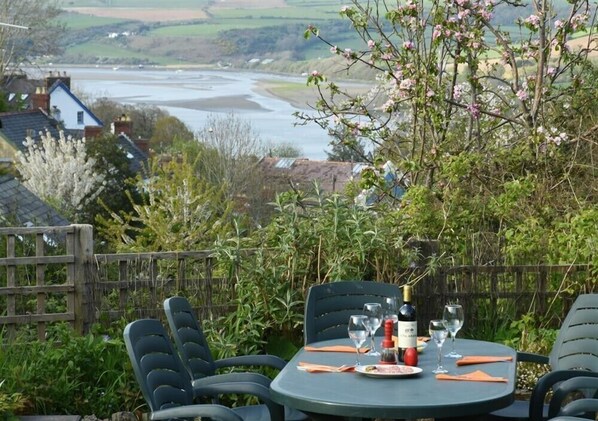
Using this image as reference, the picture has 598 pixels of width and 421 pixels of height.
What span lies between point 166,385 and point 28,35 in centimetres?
5446

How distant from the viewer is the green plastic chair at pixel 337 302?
5.88 meters

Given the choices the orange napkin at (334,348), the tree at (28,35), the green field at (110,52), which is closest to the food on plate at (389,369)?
the orange napkin at (334,348)

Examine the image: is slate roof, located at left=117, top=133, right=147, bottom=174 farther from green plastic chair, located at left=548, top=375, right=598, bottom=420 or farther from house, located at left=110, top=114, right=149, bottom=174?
green plastic chair, located at left=548, top=375, right=598, bottom=420

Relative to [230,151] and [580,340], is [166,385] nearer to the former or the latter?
[580,340]

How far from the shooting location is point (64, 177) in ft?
95.1

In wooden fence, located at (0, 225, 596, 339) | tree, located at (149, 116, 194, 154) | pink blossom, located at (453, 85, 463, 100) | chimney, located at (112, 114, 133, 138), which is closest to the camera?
wooden fence, located at (0, 225, 596, 339)

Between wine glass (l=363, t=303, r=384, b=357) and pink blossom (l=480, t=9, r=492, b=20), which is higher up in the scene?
pink blossom (l=480, t=9, r=492, b=20)

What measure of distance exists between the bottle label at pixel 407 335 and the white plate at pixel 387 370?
14 centimetres

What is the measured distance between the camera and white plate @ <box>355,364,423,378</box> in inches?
176

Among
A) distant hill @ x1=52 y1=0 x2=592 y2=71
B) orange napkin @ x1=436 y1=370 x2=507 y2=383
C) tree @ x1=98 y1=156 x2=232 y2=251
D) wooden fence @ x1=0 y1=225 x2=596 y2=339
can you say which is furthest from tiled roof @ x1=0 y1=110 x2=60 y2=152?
orange napkin @ x1=436 y1=370 x2=507 y2=383

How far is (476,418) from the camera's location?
13.9ft

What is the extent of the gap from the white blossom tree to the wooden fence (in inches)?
806

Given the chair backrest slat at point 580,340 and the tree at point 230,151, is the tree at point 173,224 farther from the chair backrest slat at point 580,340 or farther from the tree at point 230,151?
the tree at point 230,151

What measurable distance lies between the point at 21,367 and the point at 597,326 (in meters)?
3.03
